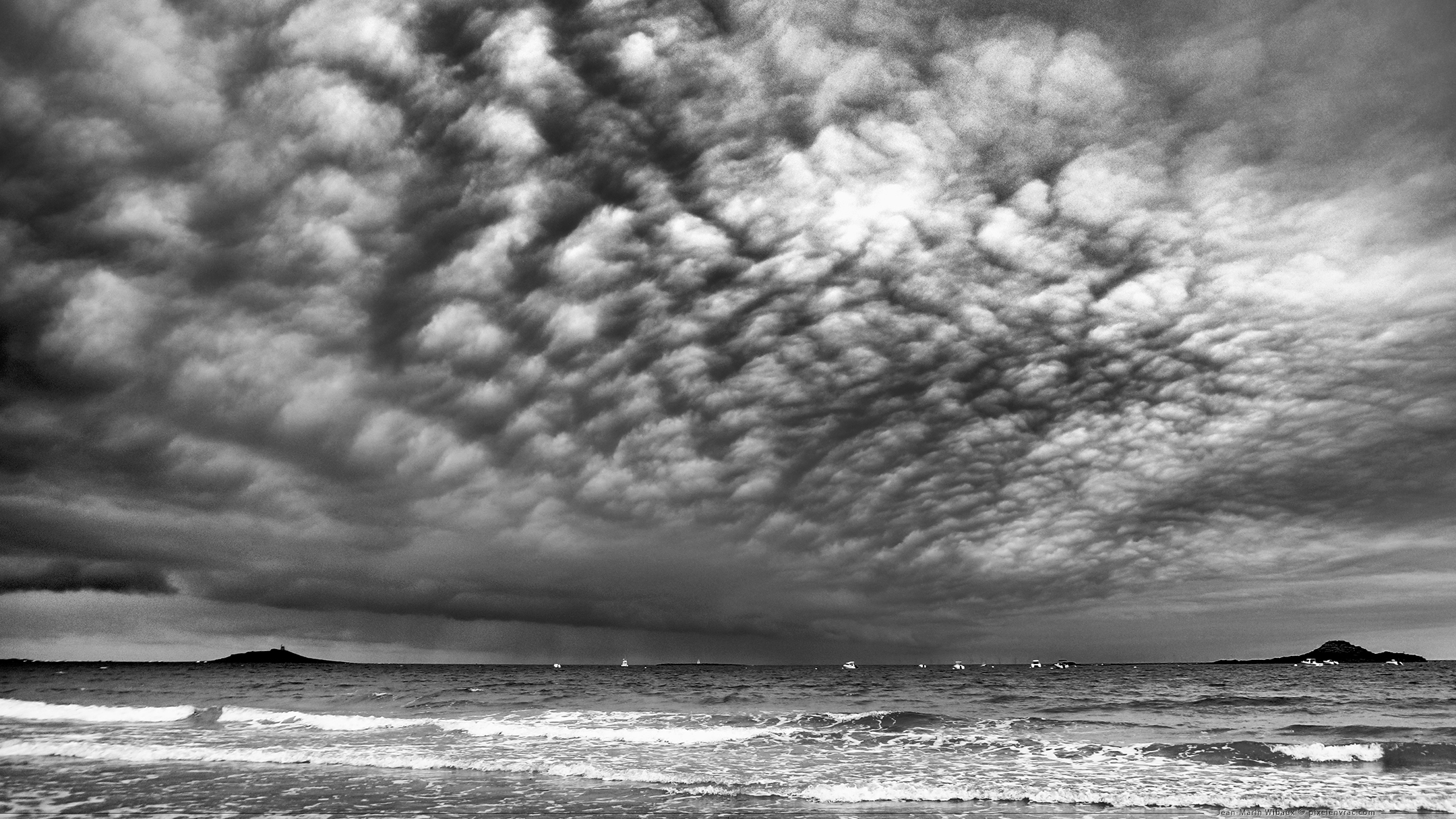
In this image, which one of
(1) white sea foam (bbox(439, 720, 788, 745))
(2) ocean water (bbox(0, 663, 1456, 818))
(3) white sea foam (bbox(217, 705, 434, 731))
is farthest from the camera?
(3) white sea foam (bbox(217, 705, 434, 731))

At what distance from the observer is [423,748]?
84.2ft

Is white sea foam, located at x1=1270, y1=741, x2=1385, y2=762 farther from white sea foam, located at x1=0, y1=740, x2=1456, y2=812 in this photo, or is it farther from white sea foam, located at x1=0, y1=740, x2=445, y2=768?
white sea foam, located at x1=0, y1=740, x2=445, y2=768

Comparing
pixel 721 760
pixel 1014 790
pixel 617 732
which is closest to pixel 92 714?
pixel 617 732

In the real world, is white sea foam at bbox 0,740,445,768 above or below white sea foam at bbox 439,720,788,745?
above

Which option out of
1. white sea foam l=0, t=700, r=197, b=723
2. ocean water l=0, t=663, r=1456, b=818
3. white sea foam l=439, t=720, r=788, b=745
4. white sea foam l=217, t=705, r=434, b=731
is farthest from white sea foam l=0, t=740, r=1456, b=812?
white sea foam l=0, t=700, r=197, b=723

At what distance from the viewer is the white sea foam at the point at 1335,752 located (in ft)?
80.6

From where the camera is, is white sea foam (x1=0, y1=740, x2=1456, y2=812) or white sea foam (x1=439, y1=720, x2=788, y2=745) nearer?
white sea foam (x1=0, y1=740, x2=1456, y2=812)

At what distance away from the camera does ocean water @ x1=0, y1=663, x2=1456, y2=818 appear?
17.3 metres

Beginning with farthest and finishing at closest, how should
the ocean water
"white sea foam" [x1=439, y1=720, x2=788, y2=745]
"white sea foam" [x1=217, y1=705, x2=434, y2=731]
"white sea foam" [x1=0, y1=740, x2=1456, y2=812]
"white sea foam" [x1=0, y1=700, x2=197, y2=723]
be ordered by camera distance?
"white sea foam" [x1=0, y1=700, x2=197, y2=723] → "white sea foam" [x1=217, y1=705, x2=434, y2=731] → "white sea foam" [x1=439, y1=720, x2=788, y2=745] → "white sea foam" [x1=0, y1=740, x2=1456, y2=812] → the ocean water

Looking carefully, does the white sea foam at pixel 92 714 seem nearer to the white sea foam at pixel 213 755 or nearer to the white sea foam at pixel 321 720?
the white sea foam at pixel 321 720

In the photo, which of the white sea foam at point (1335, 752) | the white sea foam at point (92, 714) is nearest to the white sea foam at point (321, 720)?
the white sea foam at point (92, 714)

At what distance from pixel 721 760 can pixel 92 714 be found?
1380 inches

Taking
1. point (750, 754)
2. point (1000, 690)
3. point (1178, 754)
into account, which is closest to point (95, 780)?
point (750, 754)

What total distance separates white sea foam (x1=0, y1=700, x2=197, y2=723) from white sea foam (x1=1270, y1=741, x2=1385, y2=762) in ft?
146
